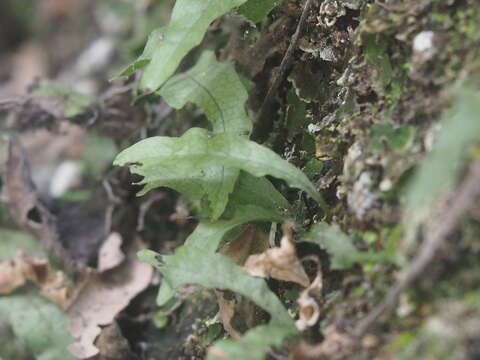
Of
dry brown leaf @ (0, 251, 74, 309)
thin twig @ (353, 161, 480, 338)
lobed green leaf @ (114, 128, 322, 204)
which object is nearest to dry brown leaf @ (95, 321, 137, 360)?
dry brown leaf @ (0, 251, 74, 309)

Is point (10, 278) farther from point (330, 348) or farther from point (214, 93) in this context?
point (330, 348)

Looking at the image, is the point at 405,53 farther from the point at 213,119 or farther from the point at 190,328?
the point at 190,328

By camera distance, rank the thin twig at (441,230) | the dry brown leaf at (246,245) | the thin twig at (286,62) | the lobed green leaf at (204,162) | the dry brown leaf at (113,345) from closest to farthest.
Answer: the thin twig at (441,230)
the lobed green leaf at (204,162)
the dry brown leaf at (246,245)
the thin twig at (286,62)
the dry brown leaf at (113,345)

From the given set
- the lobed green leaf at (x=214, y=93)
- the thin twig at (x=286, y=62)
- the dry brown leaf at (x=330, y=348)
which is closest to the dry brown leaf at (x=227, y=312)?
the dry brown leaf at (x=330, y=348)

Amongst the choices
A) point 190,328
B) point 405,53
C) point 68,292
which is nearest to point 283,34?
point 405,53

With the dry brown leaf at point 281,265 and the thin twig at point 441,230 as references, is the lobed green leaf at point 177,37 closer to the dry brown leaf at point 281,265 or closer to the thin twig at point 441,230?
the dry brown leaf at point 281,265
